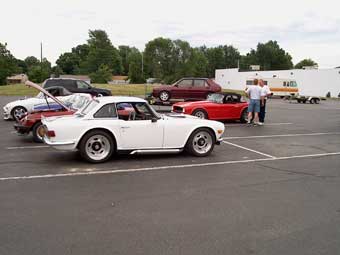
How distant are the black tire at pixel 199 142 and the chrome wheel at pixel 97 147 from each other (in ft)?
6.01

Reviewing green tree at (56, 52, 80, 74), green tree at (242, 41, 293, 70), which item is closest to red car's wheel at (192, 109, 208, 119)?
green tree at (242, 41, 293, 70)

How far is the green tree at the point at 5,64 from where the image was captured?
278 ft

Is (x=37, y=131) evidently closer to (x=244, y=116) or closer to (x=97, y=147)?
(x=97, y=147)

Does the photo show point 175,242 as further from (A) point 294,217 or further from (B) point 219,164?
(B) point 219,164

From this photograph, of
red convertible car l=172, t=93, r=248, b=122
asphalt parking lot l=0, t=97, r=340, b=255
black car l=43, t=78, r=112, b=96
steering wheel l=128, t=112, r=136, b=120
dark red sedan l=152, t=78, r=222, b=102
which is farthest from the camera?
dark red sedan l=152, t=78, r=222, b=102

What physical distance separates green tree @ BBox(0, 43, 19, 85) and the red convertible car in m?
78.7

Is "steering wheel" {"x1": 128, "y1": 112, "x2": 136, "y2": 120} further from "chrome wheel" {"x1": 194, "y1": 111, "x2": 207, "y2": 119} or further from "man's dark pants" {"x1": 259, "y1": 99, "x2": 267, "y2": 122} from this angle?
"man's dark pants" {"x1": 259, "y1": 99, "x2": 267, "y2": 122}

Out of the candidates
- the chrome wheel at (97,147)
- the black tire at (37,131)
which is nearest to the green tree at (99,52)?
the black tire at (37,131)

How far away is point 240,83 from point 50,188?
70.7m

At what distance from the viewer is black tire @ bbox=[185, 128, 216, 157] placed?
8547 millimetres

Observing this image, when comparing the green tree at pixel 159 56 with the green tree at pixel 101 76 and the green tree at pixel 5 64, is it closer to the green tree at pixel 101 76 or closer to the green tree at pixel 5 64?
the green tree at pixel 101 76

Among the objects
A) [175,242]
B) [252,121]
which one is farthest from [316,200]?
[252,121]

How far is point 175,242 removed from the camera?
13.1 feet

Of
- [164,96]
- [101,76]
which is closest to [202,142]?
[164,96]
